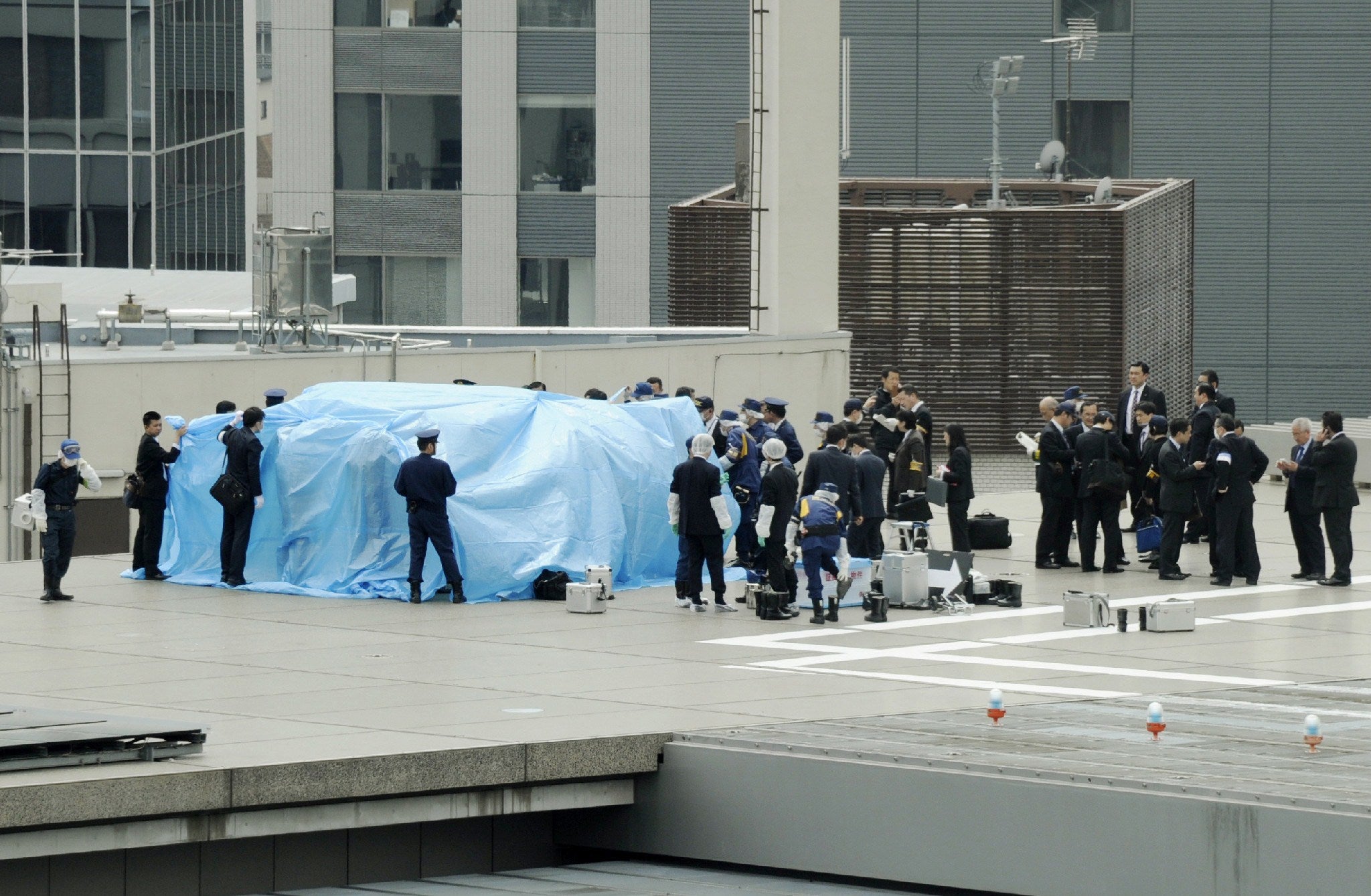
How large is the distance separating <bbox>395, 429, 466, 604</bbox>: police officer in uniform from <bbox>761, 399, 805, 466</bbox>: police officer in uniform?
3.37 metres

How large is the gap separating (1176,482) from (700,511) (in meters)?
5.16

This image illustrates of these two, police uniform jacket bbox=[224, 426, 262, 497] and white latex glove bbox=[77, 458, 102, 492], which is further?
police uniform jacket bbox=[224, 426, 262, 497]

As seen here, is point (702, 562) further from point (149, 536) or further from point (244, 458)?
point (149, 536)

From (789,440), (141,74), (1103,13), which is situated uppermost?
(1103,13)

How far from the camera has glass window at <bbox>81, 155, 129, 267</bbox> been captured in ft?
157

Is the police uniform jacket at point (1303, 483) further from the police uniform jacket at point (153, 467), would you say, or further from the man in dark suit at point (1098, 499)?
the police uniform jacket at point (153, 467)

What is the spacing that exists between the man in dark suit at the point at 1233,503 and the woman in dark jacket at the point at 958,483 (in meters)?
2.48

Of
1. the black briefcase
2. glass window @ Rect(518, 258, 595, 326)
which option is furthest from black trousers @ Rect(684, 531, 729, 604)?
glass window @ Rect(518, 258, 595, 326)

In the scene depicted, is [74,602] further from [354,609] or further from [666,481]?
[666,481]

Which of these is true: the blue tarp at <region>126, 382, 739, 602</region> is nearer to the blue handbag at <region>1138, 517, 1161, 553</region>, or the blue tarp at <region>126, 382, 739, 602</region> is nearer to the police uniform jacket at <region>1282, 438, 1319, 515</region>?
the blue handbag at <region>1138, 517, 1161, 553</region>

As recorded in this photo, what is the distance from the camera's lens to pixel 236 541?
21125mm

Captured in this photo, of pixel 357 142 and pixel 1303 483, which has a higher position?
pixel 357 142

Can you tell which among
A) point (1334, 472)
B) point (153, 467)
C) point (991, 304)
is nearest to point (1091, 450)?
point (1334, 472)

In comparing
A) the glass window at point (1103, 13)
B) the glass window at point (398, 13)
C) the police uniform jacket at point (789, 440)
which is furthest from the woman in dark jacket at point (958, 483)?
the glass window at point (398, 13)
